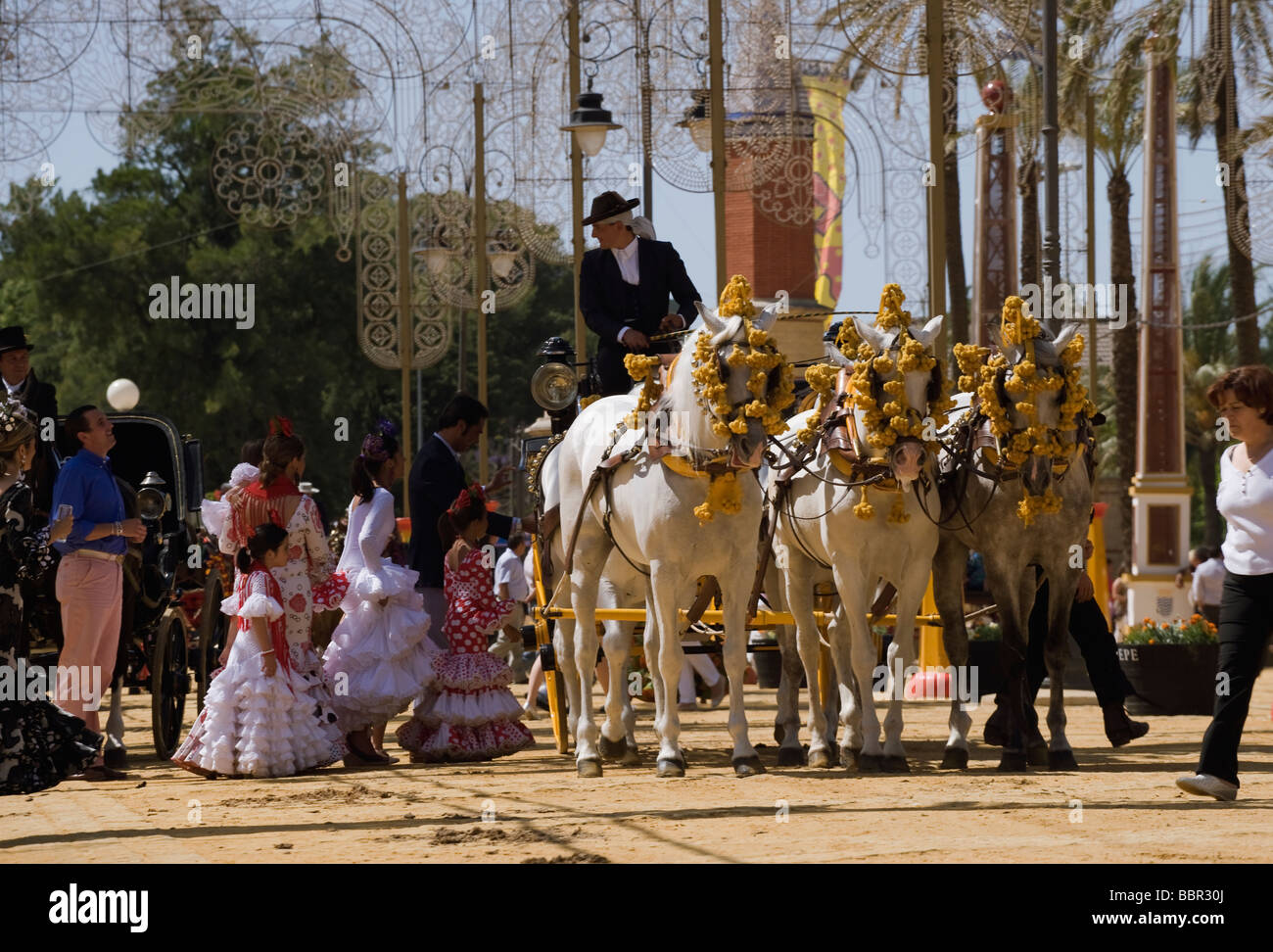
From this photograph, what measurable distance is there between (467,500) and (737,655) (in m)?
2.69

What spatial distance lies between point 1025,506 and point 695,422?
6.86ft

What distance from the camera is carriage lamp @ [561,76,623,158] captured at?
19844 mm

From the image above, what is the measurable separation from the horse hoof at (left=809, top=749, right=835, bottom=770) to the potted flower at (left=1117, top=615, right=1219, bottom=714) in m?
5.58

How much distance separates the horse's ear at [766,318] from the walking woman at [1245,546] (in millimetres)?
2568

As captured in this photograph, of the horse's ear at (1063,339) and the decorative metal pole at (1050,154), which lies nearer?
the horse's ear at (1063,339)

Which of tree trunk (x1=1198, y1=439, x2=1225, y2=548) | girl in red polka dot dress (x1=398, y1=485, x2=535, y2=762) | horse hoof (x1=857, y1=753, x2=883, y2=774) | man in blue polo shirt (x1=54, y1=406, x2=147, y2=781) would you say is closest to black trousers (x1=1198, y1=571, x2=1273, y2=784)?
horse hoof (x1=857, y1=753, x2=883, y2=774)

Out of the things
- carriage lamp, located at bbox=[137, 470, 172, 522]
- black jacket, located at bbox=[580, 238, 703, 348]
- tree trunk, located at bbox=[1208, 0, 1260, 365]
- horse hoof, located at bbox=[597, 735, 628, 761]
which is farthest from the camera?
tree trunk, located at bbox=[1208, 0, 1260, 365]

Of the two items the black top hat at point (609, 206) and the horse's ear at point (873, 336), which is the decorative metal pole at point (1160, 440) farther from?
the horse's ear at point (873, 336)

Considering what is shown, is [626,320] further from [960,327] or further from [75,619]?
[960,327]

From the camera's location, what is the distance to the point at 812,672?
11.7 metres

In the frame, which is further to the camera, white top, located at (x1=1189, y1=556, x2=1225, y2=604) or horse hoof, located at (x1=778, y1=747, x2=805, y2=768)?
white top, located at (x1=1189, y1=556, x2=1225, y2=604)

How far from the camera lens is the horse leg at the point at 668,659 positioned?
11.1 metres

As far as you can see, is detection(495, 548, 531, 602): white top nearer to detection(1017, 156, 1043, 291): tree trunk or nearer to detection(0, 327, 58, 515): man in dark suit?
detection(0, 327, 58, 515): man in dark suit

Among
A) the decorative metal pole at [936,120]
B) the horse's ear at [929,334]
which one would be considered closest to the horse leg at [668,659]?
the horse's ear at [929,334]
